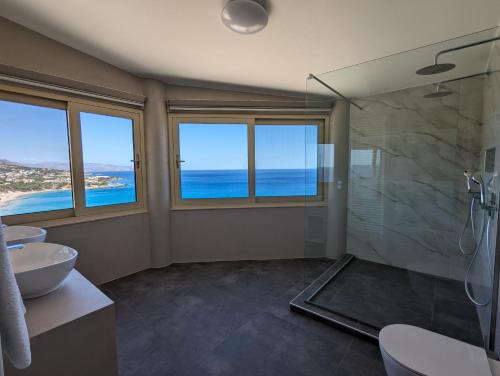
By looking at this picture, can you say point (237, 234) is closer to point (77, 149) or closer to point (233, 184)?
point (233, 184)

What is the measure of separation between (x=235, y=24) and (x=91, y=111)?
1746mm

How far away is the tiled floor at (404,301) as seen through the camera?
181 cm

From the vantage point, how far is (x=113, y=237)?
257 centimetres

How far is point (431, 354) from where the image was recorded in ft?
3.58

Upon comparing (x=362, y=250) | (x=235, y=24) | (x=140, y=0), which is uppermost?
(x=140, y=0)

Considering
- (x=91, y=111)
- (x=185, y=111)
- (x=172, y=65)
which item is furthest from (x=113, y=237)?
(x=172, y=65)

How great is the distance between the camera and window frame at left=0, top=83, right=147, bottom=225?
200 cm

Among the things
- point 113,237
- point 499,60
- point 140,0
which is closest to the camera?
point 140,0

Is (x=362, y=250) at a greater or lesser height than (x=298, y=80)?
lesser

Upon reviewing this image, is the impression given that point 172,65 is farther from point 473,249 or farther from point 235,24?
point 473,249

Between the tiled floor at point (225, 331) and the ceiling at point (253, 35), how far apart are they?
218 centimetres

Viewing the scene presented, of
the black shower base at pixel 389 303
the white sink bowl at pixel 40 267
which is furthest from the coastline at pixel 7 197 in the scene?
the black shower base at pixel 389 303

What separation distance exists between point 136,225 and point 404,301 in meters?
2.79

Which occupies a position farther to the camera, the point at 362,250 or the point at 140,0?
the point at 362,250
